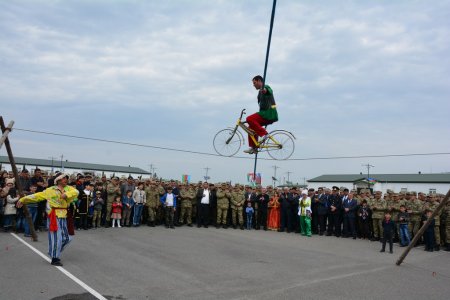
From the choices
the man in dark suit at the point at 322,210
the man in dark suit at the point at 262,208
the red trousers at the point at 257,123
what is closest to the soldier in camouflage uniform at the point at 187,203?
the man in dark suit at the point at 262,208

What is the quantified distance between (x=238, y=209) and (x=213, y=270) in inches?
345

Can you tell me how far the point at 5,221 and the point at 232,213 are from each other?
347 inches

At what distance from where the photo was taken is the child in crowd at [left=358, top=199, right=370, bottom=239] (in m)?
15.2

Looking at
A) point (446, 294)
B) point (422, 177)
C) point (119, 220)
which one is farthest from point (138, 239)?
point (422, 177)

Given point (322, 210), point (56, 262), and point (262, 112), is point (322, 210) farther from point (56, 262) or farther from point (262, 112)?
point (56, 262)

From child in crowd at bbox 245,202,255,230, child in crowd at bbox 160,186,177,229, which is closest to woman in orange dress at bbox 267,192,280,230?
child in crowd at bbox 245,202,255,230

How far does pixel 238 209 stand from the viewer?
17047mm

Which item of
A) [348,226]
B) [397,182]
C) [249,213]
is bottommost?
[348,226]

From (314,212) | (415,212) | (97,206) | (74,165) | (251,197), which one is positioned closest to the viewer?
(415,212)

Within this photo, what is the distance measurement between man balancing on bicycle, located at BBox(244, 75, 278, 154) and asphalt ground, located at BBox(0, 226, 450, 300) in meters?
3.26

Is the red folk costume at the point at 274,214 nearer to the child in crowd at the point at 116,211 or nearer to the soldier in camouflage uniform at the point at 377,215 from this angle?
the soldier in camouflage uniform at the point at 377,215

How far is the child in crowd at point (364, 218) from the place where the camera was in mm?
15211

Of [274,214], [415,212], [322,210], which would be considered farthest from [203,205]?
[415,212]

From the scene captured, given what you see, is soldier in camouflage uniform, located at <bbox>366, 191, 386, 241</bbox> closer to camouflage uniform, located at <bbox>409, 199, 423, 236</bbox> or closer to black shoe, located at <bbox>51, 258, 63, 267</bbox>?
camouflage uniform, located at <bbox>409, 199, 423, 236</bbox>
